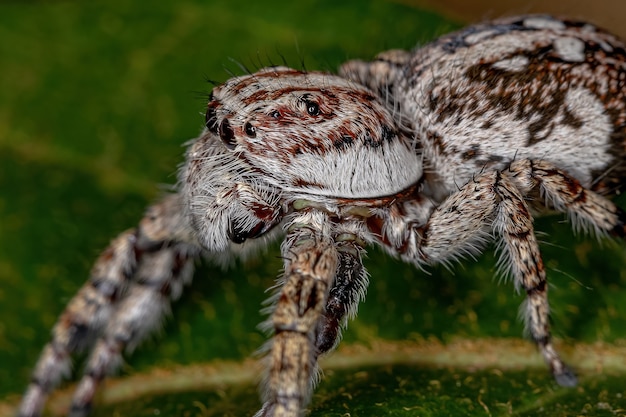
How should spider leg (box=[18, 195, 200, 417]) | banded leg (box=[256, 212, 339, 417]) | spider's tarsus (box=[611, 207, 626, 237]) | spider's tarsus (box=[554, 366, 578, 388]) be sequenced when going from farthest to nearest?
spider leg (box=[18, 195, 200, 417])
spider's tarsus (box=[611, 207, 626, 237])
spider's tarsus (box=[554, 366, 578, 388])
banded leg (box=[256, 212, 339, 417])

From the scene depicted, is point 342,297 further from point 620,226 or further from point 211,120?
point 620,226

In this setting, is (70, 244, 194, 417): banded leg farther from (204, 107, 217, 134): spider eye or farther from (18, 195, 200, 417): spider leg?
(204, 107, 217, 134): spider eye

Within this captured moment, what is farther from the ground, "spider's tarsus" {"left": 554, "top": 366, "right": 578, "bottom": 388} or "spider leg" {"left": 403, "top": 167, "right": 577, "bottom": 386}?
"spider leg" {"left": 403, "top": 167, "right": 577, "bottom": 386}

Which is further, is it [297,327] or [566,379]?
[566,379]

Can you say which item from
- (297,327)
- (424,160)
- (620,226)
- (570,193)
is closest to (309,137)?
(424,160)

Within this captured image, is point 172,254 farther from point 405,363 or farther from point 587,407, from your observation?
point 587,407

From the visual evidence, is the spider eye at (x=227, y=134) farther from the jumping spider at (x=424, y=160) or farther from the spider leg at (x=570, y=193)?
the spider leg at (x=570, y=193)

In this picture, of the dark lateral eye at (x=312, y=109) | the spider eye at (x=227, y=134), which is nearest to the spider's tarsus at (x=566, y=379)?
the dark lateral eye at (x=312, y=109)

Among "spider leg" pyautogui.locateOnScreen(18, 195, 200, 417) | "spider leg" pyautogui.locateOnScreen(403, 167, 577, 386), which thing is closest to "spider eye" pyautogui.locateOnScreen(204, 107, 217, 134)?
"spider leg" pyautogui.locateOnScreen(18, 195, 200, 417)
